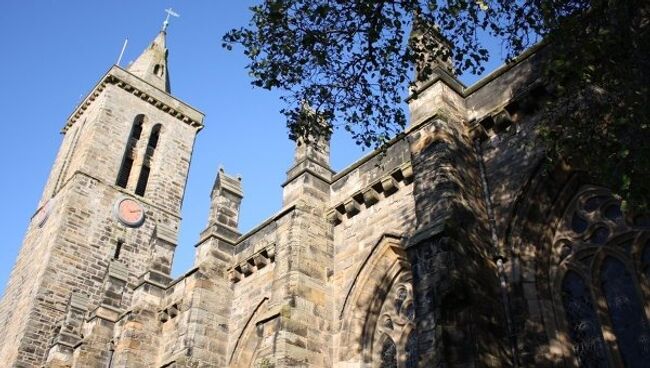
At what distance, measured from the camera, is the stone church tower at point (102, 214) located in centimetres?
1916

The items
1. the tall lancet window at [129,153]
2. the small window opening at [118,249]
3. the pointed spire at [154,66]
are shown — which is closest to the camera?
the small window opening at [118,249]

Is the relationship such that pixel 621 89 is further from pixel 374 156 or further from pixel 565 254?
pixel 374 156

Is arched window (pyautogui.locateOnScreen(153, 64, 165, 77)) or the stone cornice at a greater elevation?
arched window (pyautogui.locateOnScreen(153, 64, 165, 77))

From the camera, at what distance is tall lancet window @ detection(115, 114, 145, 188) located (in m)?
25.6

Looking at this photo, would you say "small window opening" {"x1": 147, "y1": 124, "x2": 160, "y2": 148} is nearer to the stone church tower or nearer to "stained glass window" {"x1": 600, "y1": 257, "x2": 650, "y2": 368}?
the stone church tower

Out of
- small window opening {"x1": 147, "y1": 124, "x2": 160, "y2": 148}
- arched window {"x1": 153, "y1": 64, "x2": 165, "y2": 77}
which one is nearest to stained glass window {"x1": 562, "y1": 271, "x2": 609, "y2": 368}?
small window opening {"x1": 147, "y1": 124, "x2": 160, "y2": 148}

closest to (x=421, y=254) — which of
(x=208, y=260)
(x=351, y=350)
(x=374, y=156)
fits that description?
(x=351, y=350)

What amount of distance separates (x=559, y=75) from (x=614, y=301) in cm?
293

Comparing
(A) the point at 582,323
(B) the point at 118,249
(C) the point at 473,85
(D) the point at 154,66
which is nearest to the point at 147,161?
(B) the point at 118,249

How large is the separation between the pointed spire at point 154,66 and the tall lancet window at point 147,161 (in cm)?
282

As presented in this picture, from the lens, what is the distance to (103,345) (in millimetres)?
16812

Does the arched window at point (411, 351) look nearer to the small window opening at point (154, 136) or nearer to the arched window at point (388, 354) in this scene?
the arched window at point (388, 354)

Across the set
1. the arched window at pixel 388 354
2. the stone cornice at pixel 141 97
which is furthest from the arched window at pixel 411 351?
the stone cornice at pixel 141 97

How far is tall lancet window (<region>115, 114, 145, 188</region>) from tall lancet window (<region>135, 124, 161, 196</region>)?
0.52 meters
